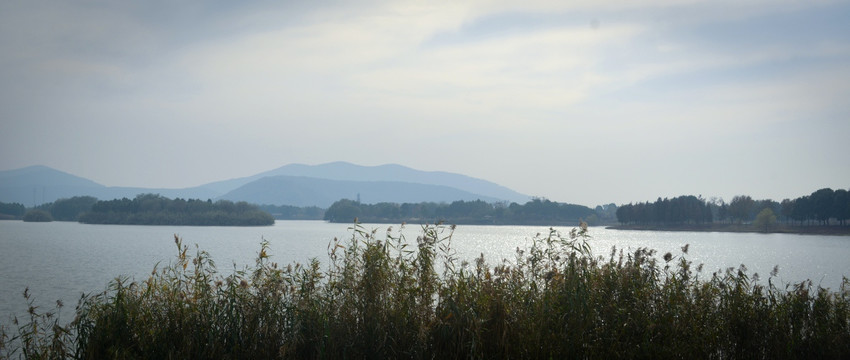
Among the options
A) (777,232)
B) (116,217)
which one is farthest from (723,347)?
(116,217)

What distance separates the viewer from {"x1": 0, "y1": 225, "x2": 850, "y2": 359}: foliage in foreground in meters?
8.95

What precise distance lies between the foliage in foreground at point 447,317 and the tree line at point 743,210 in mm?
124676

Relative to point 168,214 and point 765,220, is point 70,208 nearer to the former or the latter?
point 168,214

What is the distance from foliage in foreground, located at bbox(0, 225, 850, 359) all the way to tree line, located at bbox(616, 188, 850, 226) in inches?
4909

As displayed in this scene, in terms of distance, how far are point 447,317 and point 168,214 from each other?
162829 millimetres

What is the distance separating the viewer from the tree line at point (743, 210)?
115 meters

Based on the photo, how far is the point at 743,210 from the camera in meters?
138

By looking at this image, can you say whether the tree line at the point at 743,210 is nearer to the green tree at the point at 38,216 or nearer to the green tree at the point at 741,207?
the green tree at the point at 741,207

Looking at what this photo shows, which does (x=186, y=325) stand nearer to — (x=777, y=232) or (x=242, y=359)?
(x=242, y=359)

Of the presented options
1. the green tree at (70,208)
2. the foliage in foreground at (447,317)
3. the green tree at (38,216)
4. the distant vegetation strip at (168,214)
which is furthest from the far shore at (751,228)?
the green tree at (70,208)

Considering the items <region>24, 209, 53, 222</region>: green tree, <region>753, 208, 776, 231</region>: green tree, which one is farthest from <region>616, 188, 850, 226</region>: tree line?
<region>24, 209, 53, 222</region>: green tree

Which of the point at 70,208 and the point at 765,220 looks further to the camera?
the point at 70,208

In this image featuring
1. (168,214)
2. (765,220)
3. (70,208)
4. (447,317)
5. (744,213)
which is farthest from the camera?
(70,208)

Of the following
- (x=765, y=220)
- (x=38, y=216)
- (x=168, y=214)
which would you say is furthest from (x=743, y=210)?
(x=38, y=216)
